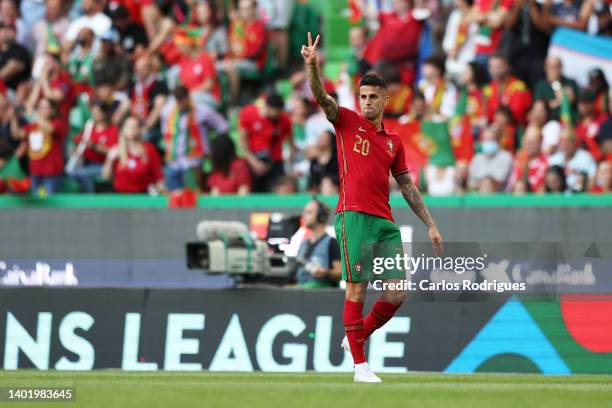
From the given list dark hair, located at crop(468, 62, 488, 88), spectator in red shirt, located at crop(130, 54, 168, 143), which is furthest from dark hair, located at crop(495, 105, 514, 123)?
spectator in red shirt, located at crop(130, 54, 168, 143)

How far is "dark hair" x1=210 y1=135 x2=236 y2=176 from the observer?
1772 centimetres

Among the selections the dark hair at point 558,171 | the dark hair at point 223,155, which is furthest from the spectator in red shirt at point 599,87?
the dark hair at point 223,155

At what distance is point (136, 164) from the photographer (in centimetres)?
1816

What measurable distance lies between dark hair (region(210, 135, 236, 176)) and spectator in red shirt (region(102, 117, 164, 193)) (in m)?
0.88

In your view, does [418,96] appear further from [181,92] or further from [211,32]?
[211,32]

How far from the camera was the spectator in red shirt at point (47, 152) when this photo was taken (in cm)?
1867

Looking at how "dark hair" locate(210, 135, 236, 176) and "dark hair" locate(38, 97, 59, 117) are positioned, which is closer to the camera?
"dark hair" locate(210, 135, 236, 176)

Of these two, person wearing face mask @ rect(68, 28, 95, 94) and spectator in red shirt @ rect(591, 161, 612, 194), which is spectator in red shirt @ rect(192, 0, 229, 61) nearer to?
person wearing face mask @ rect(68, 28, 95, 94)

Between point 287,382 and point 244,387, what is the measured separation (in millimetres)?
750

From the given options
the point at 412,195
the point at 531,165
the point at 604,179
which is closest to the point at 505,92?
the point at 531,165

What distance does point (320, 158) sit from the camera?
1706cm

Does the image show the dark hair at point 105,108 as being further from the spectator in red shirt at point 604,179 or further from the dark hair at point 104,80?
the spectator in red shirt at point 604,179

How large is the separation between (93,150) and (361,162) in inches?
355

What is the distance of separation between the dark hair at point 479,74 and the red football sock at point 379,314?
735 centimetres
